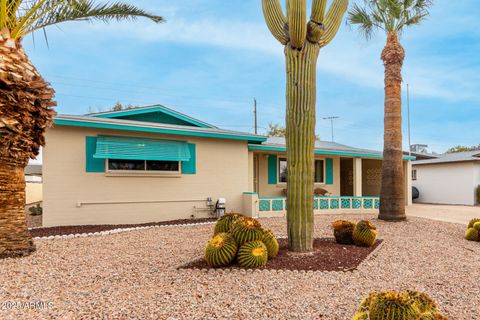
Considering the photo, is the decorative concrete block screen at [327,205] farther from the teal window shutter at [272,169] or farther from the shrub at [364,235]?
the shrub at [364,235]

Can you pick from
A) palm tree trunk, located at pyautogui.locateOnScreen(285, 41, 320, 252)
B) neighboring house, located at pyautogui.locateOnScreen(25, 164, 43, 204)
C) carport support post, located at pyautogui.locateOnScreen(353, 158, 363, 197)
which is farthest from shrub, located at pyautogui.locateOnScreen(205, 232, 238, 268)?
neighboring house, located at pyautogui.locateOnScreen(25, 164, 43, 204)

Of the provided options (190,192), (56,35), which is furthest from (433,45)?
(56,35)

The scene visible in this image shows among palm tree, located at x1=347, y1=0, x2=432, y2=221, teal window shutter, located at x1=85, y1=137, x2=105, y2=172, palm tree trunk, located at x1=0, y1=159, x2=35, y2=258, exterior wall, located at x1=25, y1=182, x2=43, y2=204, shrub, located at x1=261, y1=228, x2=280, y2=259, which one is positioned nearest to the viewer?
shrub, located at x1=261, y1=228, x2=280, y2=259

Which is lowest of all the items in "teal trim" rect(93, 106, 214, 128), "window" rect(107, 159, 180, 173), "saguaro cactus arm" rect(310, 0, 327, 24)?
"window" rect(107, 159, 180, 173)

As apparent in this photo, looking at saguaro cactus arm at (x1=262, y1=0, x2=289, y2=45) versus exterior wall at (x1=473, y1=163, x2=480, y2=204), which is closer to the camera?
saguaro cactus arm at (x1=262, y1=0, x2=289, y2=45)

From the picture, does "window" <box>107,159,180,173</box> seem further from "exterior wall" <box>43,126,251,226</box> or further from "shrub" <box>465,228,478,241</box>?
"shrub" <box>465,228,478,241</box>

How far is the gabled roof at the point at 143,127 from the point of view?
31.5 feet

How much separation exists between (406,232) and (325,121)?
2882 cm

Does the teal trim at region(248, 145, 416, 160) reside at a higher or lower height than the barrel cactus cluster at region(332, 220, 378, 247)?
higher

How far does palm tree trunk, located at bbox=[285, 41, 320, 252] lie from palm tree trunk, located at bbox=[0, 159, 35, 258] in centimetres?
514

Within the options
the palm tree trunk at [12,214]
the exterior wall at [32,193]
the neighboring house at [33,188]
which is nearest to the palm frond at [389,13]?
the palm tree trunk at [12,214]

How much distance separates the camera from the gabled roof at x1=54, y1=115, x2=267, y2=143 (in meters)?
9.59

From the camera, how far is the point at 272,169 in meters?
15.1

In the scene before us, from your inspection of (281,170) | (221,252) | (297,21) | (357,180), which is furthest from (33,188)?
(297,21)
